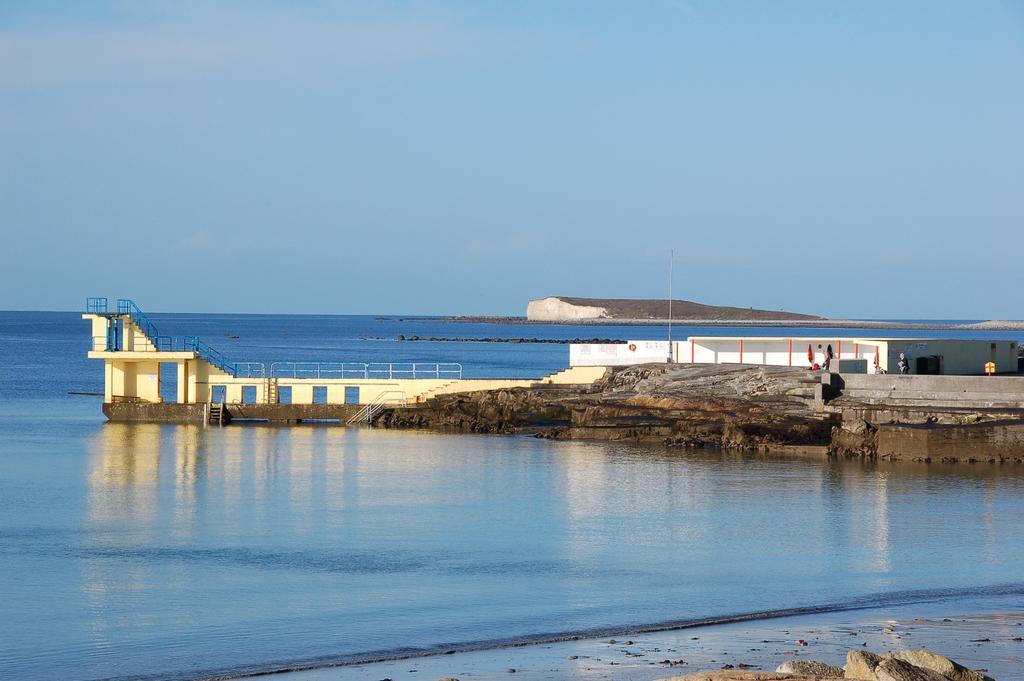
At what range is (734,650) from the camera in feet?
49.2

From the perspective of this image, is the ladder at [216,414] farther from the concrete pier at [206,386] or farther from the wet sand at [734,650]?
the wet sand at [734,650]

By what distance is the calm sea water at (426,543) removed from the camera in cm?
1672

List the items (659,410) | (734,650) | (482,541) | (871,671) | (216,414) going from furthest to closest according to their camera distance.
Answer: (216,414) → (659,410) → (482,541) → (734,650) → (871,671)

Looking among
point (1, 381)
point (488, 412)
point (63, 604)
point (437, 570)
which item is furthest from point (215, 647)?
point (1, 381)

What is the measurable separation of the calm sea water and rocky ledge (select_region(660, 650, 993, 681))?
5.07 metres

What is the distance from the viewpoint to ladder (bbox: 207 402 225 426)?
1847 inches

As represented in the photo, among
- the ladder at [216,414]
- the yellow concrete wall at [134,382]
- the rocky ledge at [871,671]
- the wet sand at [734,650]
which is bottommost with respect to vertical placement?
the wet sand at [734,650]

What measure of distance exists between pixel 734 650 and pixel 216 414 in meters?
34.4

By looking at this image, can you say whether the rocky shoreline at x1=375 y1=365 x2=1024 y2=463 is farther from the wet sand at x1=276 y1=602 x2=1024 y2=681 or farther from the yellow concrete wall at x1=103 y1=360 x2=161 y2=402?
the wet sand at x1=276 y1=602 x2=1024 y2=681

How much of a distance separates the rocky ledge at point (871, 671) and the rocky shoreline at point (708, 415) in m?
24.0

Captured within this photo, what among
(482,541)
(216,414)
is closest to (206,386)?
(216,414)

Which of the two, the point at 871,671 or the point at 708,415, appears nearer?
the point at 871,671

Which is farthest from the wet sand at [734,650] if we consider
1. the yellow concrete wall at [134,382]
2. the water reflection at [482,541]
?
the yellow concrete wall at [134,382]

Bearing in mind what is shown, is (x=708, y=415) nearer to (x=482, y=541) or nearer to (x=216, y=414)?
(x=216, y=414)
